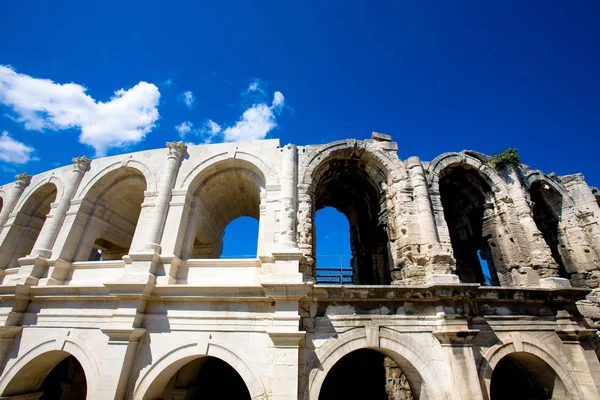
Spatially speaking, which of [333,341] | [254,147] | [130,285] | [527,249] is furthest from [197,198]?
[527,249]

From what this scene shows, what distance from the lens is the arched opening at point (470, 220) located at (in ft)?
29.5

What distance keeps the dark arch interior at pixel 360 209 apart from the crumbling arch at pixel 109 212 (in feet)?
20.8

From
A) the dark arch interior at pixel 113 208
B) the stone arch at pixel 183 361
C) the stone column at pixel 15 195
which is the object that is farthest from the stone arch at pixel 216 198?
the stone column at pixel 15 195

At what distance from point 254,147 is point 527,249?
827cm

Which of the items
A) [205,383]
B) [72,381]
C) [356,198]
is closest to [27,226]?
[72,381]

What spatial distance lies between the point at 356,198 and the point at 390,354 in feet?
19.6

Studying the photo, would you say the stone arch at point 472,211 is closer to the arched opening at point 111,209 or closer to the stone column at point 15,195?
the arched opening at point 111,209

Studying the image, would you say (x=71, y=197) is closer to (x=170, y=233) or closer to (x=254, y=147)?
(x=170, y=233)

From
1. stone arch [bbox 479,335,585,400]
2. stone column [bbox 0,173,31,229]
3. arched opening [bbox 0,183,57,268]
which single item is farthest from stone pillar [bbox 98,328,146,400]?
stone arch [bbox 479,335,585,400]

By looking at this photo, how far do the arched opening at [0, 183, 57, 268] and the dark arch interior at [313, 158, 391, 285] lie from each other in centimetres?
973

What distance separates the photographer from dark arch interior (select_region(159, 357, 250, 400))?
792cm

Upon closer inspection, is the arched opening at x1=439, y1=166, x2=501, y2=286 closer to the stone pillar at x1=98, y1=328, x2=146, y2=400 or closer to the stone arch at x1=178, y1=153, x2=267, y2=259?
the stone arch at x1=178, y1=153, x2=267, y2=259

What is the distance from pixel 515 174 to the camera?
8891mm

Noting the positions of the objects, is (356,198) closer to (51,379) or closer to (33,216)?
(33,216)
